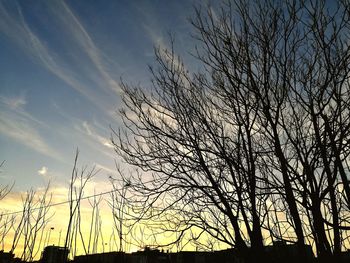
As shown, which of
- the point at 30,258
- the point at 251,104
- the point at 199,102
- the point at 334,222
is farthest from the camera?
the point at 30,258

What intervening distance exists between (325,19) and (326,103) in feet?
3.62

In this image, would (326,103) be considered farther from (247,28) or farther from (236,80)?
(247,28)

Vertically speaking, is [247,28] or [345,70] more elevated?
[247,28]

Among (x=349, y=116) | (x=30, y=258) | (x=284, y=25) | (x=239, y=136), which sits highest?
(x=284, y=25)

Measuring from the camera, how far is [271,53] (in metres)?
3.88

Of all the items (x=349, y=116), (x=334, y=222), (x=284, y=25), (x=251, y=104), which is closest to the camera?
(x=334, y=222)

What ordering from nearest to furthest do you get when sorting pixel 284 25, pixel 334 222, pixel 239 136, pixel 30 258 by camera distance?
1. pixel 334 222
2. pixel 284 25
3. pixel 239 136
4. pixel 30 258

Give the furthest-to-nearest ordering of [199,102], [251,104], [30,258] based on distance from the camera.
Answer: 1. [30,258]
2. [199,102]
3. [251,104]

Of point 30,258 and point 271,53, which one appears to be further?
point 30,258

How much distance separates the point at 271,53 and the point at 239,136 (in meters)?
1.55

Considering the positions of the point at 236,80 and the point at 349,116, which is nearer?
the point at 349,116

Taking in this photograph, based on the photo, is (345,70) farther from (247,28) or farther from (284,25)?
(247,28)

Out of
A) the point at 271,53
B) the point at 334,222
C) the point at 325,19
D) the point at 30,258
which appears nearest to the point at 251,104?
the point at 271,53

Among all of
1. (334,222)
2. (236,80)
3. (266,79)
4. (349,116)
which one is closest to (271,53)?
(266,79)
